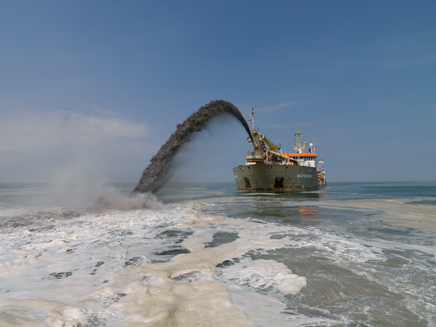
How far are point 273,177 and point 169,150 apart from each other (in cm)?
1588

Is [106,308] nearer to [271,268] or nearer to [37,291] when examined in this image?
[37,291]

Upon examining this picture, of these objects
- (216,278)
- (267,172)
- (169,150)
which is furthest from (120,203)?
(267,172)

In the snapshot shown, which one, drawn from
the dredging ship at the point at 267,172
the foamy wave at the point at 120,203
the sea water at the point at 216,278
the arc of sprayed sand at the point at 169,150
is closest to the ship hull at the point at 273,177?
the dredging ship at the point at 267,172

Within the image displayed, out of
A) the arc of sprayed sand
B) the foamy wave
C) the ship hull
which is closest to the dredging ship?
the ship hull

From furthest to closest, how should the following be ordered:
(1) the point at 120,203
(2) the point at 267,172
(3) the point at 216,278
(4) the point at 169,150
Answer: (2) the point at 267,172 → (4) the point at 169,150 → (1) the point at 120,203 → (3) the point at 216,278

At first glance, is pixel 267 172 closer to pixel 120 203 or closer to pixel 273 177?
pixel 273 177

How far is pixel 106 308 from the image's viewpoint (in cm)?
243

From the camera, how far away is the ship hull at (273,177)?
1043 inches

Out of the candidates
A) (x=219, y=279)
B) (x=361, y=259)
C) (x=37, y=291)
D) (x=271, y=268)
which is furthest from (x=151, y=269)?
(x=361, y=259)

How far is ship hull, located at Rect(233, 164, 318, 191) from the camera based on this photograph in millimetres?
26500

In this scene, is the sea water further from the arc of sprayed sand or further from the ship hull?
the ship hull

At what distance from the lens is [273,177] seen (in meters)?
26.7

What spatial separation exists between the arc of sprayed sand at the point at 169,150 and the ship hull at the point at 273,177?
12.4m

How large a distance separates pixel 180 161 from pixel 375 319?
14024 mm
